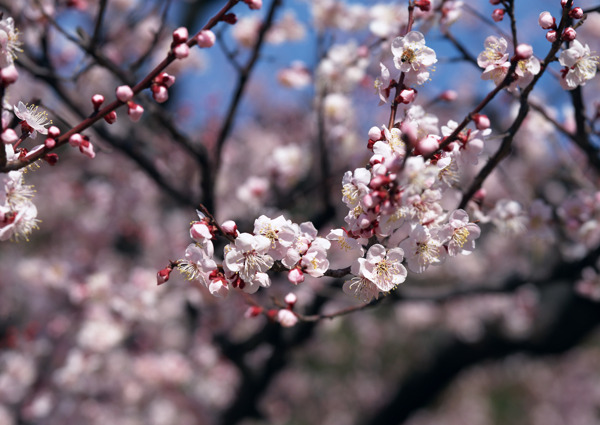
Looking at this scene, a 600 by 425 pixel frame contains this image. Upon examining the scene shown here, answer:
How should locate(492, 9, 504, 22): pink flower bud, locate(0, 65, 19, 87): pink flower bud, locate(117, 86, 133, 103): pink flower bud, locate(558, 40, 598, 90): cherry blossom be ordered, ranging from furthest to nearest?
locate(492, 9, 504, 22): pink flower bud, locate(558, 40, 598, 90): cherry blossom, locate(117, 86, 133, 103): pink flower bud, locate(0, 65, 19, 87): pink flower bud

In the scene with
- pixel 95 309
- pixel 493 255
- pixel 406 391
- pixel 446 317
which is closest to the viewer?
pixel 95 309

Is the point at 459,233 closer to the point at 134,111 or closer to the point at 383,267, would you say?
the point at 383,267

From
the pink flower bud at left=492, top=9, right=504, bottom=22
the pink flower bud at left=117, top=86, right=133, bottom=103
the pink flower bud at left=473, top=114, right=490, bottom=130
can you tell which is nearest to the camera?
the pink flower bud at left=117, top=86, right=133, bottom=103

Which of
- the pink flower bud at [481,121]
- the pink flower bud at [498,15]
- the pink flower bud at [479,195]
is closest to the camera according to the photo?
the pink flower bud at [481,121]

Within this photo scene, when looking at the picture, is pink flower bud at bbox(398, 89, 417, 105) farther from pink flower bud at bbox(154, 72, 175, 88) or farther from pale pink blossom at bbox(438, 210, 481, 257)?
pink flower bud at bbox(154, 72, 175, 88)

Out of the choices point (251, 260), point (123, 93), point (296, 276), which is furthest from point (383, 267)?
point (123, 93)

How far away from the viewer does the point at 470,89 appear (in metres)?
9.38

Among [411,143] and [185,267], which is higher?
[411,143]

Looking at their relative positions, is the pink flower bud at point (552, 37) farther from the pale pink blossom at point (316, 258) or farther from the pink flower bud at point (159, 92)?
the pink flower bud at point (159, 92)

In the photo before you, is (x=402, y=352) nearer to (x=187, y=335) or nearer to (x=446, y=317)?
(x=446, y=317)

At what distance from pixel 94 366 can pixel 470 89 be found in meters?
8.48

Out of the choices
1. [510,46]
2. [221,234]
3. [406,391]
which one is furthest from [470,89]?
[221,234]

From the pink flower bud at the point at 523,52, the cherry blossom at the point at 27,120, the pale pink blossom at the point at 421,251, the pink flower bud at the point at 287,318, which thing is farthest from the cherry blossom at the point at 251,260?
the pink flower bud at the point at 523,52

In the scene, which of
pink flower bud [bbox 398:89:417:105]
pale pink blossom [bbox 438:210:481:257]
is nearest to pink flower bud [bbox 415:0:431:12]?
pink flower bud [bbox 398:89:417:105]
